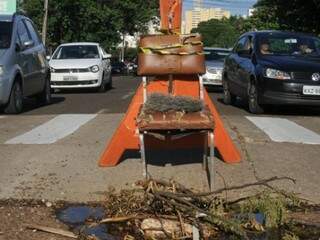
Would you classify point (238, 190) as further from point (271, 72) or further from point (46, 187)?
point (271, 72)

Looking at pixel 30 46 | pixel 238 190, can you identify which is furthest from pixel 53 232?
pixel 30 46

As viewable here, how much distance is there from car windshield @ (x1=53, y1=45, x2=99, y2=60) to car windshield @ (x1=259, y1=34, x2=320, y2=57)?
8.39 m

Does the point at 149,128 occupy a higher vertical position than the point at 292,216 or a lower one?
higher

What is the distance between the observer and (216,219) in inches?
206

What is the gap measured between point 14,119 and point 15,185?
461 cm

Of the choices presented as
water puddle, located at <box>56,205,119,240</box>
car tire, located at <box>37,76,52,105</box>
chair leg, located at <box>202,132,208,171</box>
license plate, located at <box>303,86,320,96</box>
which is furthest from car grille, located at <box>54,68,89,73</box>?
water puddle, located at <box>56,205,119,240</box>

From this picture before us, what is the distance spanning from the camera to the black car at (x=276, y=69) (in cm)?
1198

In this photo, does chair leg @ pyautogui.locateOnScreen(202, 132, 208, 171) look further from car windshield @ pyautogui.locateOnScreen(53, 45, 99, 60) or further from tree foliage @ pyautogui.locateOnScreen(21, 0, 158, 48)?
tree foliage @ pyautogui.locateOnScreen(21, 0, 158, 48)

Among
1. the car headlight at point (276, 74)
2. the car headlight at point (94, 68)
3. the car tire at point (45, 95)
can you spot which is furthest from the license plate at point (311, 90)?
the car headlight at point (94, 68)

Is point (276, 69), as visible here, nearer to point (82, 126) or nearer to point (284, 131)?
point (284, 131)

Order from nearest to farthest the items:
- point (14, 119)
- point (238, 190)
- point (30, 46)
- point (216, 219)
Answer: point (216, 219) → point (238, 190) → point (14, 119) → point (30, 46)

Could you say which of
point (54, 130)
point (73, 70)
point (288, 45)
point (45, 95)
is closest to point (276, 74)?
point (288, 45)

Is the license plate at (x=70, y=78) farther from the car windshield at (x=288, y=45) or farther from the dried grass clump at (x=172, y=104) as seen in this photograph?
the dried grass clump at (x=172, y=104)

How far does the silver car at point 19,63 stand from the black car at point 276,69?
12.5 ft
